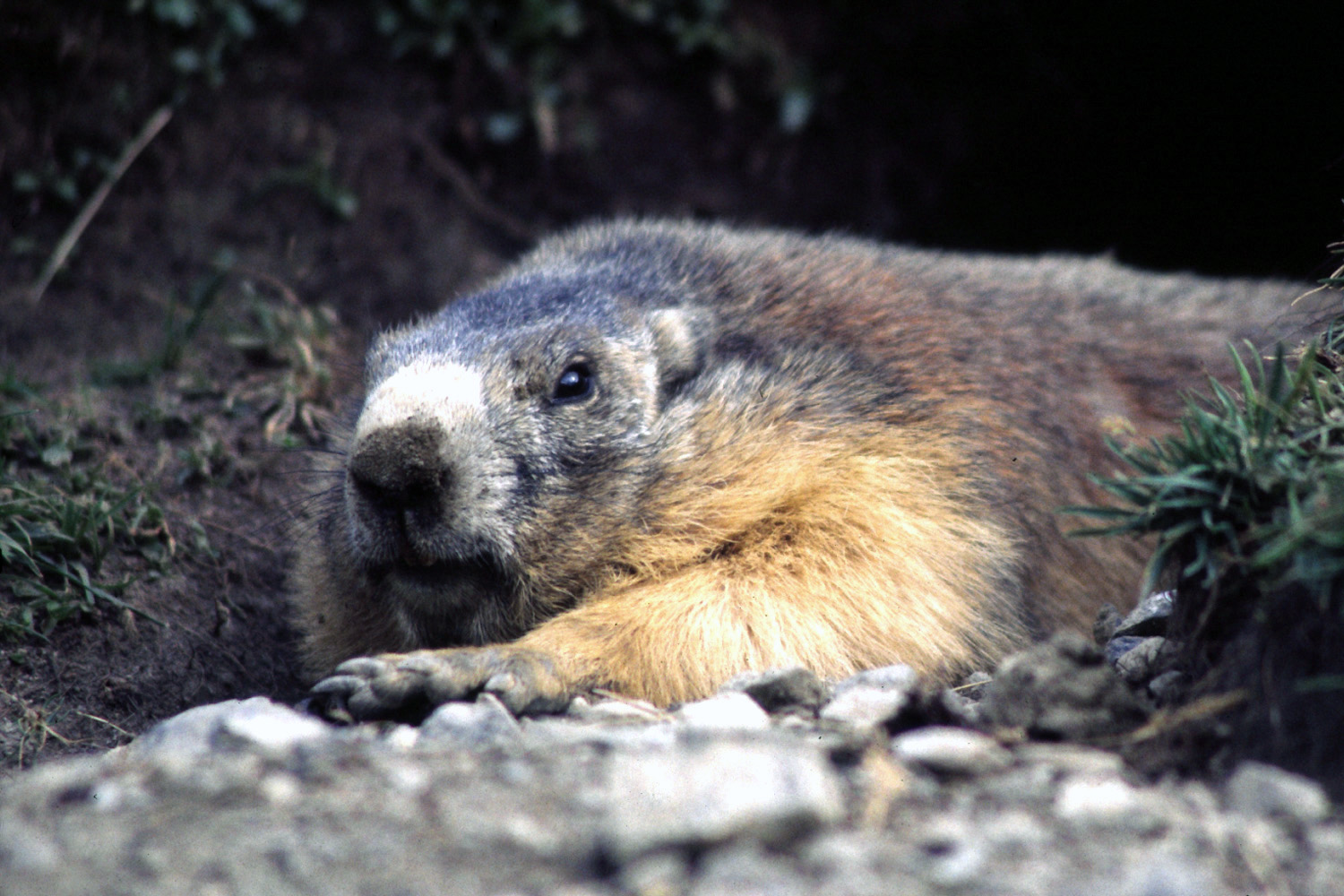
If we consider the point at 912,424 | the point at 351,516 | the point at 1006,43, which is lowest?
the point at 351,516

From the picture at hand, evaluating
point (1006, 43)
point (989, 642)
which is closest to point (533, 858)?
point (989, 642)

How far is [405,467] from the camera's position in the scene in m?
3.75

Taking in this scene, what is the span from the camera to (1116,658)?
368 cm

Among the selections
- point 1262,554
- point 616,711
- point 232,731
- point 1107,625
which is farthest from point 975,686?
point 232,731

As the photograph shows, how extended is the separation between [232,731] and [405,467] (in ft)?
3.36

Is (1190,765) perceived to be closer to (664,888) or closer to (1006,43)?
(664,888)

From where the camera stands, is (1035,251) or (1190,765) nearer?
(1190,765)

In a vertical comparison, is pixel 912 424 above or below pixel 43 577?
above

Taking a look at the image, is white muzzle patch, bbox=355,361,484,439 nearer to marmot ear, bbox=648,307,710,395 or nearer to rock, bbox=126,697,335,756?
marmot ear, bbox=648,307,710,395

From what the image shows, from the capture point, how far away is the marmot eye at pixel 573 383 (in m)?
4.35

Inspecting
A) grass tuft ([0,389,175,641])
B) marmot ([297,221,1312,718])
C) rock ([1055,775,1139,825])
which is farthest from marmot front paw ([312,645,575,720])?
rock ([1055,775,1139,825])

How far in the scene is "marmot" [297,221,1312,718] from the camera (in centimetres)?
387

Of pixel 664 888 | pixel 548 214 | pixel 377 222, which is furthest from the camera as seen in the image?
pixel 548 214

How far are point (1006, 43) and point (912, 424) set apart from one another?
576cm
